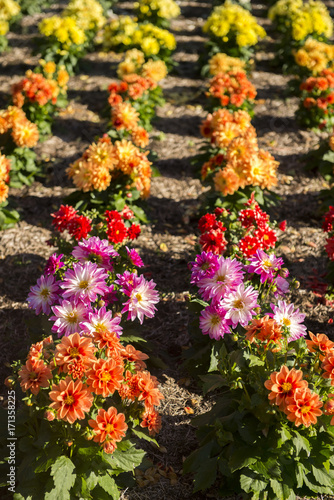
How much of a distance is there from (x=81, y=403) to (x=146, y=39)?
7570 mm

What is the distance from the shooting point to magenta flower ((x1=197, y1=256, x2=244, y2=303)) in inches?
118

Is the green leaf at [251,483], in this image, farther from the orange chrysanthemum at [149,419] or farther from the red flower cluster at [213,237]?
the red flower cluster at [213,237]

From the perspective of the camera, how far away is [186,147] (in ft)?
22.6

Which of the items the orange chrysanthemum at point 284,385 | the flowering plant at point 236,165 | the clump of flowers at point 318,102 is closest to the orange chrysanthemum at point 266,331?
the orange chrysanthemum at point 284,385

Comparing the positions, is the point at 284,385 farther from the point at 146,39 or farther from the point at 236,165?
the point at 146,39

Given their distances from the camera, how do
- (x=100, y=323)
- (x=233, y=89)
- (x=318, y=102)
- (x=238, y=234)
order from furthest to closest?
(x=318, y=102) < (x=233, y=89) < (x=238, y=234) < (x=100, y=323)

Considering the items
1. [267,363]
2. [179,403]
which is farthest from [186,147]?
[267,363]

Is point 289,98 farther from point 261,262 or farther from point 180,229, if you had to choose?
point 261,262

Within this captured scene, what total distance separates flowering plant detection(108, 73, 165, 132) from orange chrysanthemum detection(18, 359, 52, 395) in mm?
3621

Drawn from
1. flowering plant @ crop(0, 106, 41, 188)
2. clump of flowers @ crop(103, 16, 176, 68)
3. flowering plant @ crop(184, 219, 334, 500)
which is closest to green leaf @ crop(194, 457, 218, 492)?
flowering plant @ crop(184, 219, 334, 500)

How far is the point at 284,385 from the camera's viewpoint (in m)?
2.25

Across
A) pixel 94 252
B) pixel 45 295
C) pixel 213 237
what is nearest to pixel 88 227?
pixel 94 252

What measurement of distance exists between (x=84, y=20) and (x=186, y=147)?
413cm

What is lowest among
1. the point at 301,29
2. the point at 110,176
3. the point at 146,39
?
the point at 110,176
